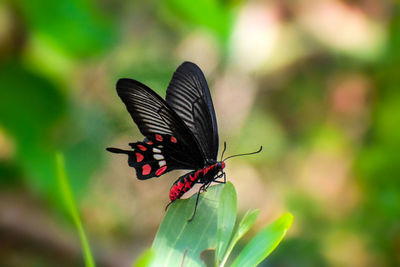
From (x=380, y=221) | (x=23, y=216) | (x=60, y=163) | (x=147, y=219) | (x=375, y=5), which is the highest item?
(x=375, y=5)

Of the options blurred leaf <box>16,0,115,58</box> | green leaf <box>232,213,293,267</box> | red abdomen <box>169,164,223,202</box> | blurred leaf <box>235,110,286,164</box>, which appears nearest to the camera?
green leaf <box>232,213,293,267</box>

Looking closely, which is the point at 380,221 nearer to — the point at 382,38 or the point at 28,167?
the point at 382,38

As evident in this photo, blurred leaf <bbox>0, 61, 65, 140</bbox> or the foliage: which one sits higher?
blurred leaf <bbox>0, 61, 65, 140</bbox>

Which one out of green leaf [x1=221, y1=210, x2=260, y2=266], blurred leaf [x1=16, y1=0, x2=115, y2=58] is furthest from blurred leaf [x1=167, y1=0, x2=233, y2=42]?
green leaf [x1=221, y1=210, x2=260, y2=266]

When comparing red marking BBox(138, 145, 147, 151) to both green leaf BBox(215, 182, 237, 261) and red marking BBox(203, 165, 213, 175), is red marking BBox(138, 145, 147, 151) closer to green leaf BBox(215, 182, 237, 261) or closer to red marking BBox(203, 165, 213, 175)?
red marking BBox(203, 165, 213, 175)

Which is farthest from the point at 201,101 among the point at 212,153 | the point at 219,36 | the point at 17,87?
the point at 17,87

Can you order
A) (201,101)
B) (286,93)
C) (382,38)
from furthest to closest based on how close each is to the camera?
(286,93) → (382,38) → (201,101)

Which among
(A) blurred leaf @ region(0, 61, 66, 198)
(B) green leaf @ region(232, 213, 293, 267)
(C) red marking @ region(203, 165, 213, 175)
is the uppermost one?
(A) blurred leaf @ region(0, 61, 66, 198)

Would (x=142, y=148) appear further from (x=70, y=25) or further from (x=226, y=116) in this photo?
(x=226, y=116)

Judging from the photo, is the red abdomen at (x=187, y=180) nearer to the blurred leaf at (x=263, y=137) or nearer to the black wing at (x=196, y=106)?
the black wing at (x=196, y=106)
